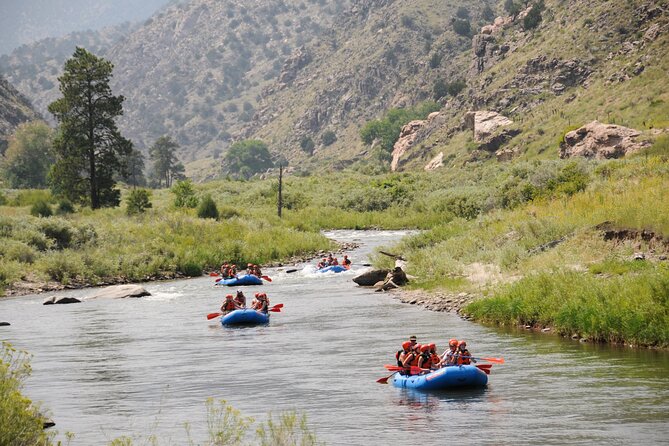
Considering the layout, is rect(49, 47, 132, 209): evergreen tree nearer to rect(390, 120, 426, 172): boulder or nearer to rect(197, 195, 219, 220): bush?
rect(197, 195, 219, 220): bush

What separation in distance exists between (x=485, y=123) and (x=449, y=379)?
11291cm

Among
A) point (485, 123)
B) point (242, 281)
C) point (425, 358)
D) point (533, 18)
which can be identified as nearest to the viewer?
point (425, 358)

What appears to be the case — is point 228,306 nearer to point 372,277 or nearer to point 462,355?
point 372,277

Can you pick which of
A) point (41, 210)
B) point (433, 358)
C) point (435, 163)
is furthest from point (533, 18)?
point (433, 358)

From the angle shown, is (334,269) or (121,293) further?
(334,269)

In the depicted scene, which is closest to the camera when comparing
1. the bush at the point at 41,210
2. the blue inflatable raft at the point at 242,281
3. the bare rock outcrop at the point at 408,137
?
the blue inflatable raft at the point at 242,281

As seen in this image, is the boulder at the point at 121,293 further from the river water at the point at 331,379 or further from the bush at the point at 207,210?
the bush at the point at 207,210

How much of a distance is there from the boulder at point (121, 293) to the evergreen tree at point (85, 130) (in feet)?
91.7

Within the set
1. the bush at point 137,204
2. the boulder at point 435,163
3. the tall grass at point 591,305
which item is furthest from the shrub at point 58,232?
the boulder at point 435,163

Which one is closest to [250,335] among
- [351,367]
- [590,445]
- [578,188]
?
[351,367]

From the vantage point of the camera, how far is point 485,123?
442 ft

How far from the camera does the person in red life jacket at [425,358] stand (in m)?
26.0

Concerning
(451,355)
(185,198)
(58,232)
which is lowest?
(451,355)

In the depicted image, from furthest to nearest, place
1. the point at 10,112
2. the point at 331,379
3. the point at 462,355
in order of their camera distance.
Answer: the point at 10,112, the point at 331,379, the point at 462,355
